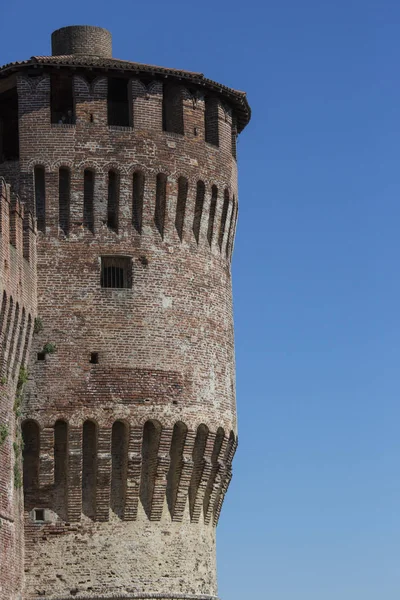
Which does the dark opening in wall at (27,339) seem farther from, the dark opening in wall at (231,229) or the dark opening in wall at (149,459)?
the dark opening in wall at (231,229)

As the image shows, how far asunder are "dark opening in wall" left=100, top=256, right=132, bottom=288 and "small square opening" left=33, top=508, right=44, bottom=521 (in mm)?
5865

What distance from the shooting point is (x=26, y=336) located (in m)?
41.1

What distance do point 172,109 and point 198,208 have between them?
268 centimetres

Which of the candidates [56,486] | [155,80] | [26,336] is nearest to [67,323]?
[26,336]

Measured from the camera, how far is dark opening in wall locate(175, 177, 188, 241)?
43875 mm

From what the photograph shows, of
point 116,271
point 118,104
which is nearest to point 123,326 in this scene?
point 116,271

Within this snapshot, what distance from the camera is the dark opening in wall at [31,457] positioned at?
41.1 m

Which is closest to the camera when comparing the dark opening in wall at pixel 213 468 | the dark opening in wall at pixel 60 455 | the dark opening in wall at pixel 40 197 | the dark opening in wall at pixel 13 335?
the dark opening in wall at pixel 13 335

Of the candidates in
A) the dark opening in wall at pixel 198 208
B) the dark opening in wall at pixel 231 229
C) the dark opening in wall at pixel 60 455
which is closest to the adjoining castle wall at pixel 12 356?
the dark opening in wall at pixel 60 455

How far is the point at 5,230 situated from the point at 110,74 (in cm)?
589

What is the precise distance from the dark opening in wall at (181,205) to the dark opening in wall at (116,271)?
67.7 inches

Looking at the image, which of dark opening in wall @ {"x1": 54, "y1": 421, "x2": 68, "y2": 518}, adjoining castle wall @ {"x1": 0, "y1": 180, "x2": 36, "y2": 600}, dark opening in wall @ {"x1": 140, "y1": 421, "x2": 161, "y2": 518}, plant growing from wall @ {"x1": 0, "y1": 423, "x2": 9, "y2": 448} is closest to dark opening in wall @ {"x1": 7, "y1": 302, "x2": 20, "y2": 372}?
adjoining castle wall @ {"x1": 0, "y1": 180, "x2": 36, "y2": 600}

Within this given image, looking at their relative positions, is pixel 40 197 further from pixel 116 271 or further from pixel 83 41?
pixel 83 41

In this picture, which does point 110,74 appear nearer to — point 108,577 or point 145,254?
point 145,254
